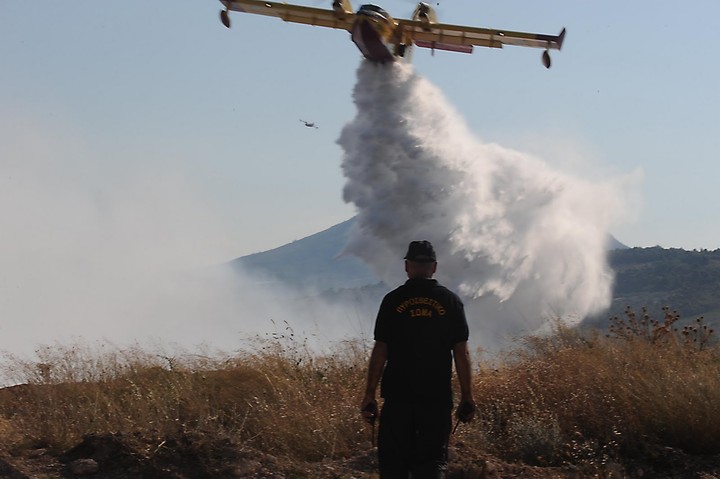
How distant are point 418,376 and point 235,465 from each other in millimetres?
2544

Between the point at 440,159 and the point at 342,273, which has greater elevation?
the point at 342,273

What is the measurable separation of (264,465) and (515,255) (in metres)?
20.2

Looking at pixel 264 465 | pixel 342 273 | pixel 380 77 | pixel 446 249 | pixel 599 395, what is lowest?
pixel 264 465

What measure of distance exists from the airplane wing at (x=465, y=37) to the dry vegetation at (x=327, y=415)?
1206cm

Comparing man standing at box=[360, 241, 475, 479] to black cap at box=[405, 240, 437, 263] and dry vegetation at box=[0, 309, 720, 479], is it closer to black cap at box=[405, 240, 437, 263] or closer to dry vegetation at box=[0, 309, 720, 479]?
black cap at box=[405, 240, 437, 263]

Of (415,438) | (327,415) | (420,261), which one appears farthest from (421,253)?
(327,415)

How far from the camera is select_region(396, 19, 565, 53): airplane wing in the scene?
69.1ft

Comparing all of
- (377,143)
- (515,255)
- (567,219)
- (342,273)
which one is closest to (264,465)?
(377,143)

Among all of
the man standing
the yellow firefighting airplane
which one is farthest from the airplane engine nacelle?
the man standing

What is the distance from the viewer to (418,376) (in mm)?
5539

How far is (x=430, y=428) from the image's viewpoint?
5539mm

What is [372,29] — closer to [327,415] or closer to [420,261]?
[327,415]

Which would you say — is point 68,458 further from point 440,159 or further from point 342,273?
point 342,273

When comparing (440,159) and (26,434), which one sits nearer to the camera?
(26,434)
